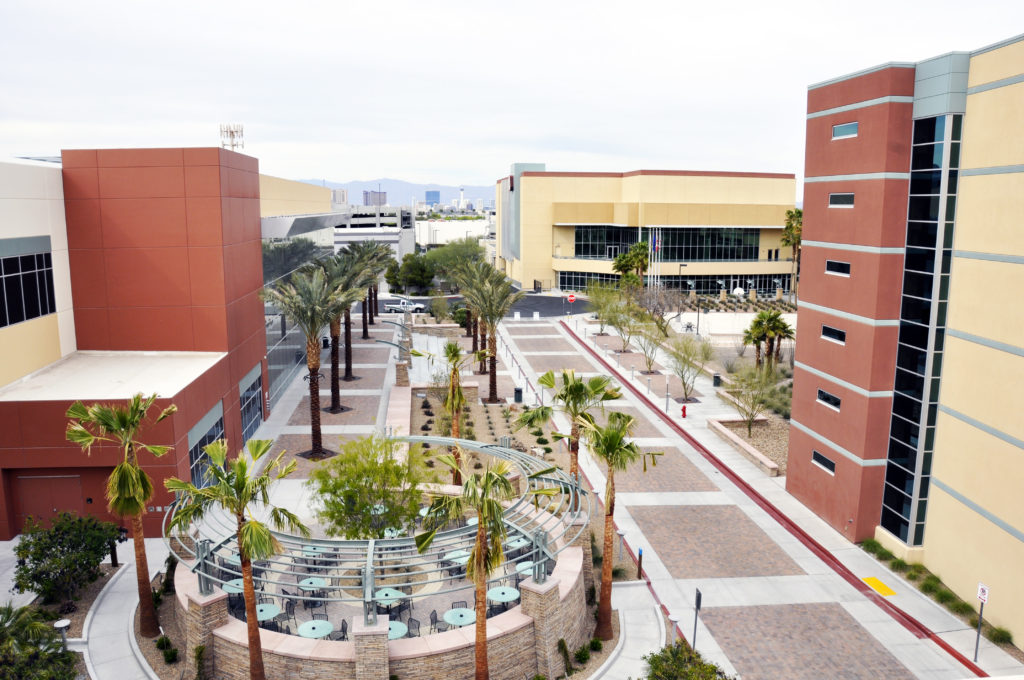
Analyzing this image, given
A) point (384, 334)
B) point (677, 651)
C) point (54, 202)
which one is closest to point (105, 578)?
point (54, 202)

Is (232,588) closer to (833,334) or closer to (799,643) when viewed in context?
(799,643)

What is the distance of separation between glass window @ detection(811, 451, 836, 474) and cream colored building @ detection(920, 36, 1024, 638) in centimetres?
379

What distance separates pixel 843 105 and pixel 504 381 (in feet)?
92.5

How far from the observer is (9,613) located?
1622 centimetres

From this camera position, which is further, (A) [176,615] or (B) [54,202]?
(B) [54,202]

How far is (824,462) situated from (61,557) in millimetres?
23747

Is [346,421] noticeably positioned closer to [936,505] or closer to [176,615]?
[176,615]

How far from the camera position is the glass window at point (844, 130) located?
24891mm

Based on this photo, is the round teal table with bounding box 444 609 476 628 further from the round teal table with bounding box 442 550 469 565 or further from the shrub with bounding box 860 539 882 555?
the shrub with bounding box 860 539 882 555

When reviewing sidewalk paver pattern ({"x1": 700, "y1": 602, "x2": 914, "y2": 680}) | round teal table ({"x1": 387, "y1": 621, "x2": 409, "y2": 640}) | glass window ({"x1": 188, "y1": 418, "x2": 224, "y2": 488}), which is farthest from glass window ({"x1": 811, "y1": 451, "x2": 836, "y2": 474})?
glass window ({"x1": 188, "y1": 418, "x2": 224, "y2": 488})

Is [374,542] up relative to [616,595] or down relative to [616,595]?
up

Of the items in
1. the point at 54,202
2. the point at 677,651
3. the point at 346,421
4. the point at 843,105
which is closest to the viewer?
the point at 677,651

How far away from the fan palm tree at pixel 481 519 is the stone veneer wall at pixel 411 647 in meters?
1.10

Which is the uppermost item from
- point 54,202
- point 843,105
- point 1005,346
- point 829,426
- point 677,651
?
point 843,105
